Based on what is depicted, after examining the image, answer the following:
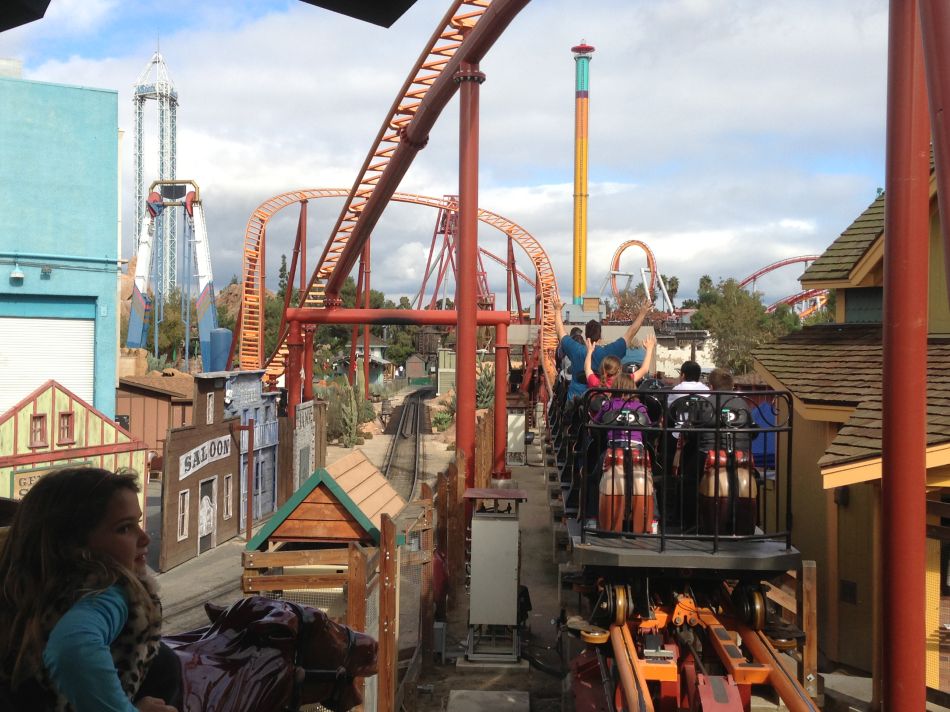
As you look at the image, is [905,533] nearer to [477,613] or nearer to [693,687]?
[693,687]

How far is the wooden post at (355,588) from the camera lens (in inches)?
158

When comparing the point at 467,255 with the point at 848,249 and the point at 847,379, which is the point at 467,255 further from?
the point at 847,379

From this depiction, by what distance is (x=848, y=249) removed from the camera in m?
10.1

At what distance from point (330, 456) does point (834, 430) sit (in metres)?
19.0

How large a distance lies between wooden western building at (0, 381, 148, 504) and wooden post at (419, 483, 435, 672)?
554 cm

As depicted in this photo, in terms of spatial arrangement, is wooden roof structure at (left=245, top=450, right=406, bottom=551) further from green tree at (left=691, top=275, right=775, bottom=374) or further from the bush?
green tree at (left=691, top=275, right=775, bottom=374)

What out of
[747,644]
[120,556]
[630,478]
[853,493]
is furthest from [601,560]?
[853,493]

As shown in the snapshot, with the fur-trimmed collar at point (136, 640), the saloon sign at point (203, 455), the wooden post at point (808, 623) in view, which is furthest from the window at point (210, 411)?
the fur-trimmed collar at point (136, 640)

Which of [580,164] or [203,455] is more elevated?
[580,164]

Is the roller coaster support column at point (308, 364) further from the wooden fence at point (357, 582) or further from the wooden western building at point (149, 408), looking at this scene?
the wooden fence at point (357, 582)

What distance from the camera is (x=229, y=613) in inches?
78.2

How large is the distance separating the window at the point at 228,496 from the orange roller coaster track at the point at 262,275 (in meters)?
10.1

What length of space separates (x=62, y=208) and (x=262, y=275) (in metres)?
9.23

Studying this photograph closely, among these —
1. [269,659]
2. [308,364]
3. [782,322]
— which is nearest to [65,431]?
[308,364]
